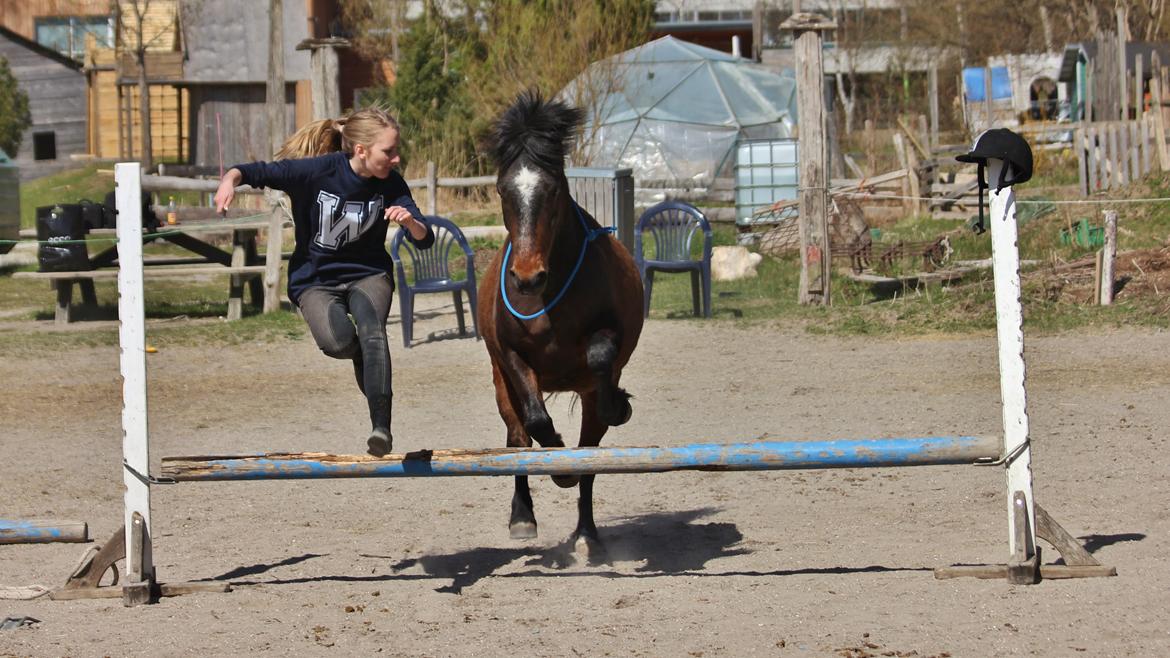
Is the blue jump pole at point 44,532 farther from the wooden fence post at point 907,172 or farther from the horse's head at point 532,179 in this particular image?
the wooden fence post at point 907,172

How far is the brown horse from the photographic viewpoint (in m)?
5.54

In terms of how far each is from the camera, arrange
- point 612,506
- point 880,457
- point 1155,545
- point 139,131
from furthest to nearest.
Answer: point 139,131
point 612,506
point 1155,545
point 880,457

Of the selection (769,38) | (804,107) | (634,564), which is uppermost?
(769,38)

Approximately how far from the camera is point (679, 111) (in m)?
27.9

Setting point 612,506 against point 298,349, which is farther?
point 298,349

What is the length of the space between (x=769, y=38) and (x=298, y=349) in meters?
34.0

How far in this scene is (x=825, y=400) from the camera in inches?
374

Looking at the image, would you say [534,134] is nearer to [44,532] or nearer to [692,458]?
[692,458]

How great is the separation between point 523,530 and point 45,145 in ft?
121

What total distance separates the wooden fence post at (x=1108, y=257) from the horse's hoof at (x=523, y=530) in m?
8.10

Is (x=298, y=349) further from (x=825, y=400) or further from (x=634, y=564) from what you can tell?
(x=634, y=564)

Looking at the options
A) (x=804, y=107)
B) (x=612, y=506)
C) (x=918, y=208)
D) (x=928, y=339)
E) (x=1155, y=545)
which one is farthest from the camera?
(x=918, y=208)

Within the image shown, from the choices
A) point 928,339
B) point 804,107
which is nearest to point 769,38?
point 804,107

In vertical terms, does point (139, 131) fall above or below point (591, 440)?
above
